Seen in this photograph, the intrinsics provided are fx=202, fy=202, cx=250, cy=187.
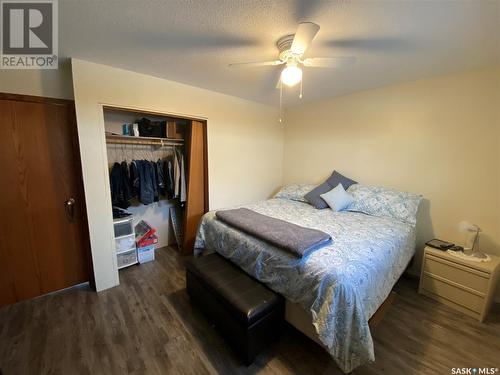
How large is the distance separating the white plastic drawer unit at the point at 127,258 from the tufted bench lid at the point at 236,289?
1215mm

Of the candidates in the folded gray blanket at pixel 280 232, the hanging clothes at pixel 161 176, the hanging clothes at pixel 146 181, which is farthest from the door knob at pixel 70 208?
the folded gray blanket at pixel 280 232

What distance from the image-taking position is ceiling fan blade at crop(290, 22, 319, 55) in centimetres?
120

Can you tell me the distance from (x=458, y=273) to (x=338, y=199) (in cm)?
129

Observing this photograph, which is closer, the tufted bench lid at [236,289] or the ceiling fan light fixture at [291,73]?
the tufted bench lid at [236,289]

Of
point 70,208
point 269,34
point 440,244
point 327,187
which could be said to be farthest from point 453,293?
point 70,208

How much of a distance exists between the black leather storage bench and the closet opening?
1271 mm

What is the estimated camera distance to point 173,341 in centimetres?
163

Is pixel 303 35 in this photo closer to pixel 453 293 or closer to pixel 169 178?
pixel 169 178

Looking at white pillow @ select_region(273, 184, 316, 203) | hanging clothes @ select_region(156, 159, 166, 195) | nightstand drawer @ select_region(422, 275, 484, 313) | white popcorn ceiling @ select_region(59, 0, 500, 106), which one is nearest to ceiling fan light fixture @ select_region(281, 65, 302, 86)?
white popcorn ceiling @ select_region(59, 0, 500, 106)

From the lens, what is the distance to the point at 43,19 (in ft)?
4.50

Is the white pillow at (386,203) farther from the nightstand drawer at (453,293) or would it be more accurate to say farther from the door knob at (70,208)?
the door knob at (70,208)

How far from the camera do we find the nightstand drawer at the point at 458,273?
70.3 inches

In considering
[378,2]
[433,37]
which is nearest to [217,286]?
[378,2]

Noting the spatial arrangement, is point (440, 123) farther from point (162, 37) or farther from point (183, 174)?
point (183, 174)
